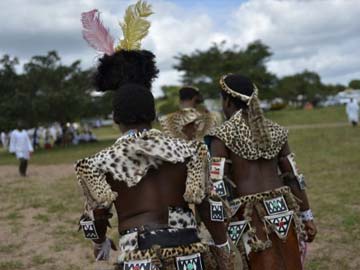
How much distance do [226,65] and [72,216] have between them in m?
34.1

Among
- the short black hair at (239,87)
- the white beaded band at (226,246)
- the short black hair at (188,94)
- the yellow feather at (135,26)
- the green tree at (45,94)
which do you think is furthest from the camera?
the green tree at (45,94)

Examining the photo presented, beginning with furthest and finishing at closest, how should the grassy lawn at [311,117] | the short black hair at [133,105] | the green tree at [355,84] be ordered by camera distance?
the green tree at [355,84], the grassy lawn at [311,117], the short black hair at [133,105]

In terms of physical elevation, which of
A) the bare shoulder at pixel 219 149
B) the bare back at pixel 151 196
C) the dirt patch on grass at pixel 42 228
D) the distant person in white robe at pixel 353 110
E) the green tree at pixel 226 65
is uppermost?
the green tree at pixel 226 65

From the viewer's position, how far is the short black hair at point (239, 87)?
367 cm

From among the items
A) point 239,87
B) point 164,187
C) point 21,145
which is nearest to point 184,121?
point 239,87

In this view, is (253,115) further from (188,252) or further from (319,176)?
(319,176)

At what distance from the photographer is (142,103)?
261cm

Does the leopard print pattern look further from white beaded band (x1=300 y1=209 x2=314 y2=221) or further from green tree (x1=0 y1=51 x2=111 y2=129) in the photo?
green tree (x1=0 y1=51 x2=111 y2=129)

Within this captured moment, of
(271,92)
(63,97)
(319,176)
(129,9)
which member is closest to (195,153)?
(129,9)

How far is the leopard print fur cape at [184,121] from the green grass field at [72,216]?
191 centimetres

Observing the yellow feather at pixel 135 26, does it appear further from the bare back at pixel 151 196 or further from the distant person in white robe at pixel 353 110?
the distant person in white robe at pixel 353 110

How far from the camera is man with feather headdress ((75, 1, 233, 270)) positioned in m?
2.52

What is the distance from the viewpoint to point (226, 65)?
42375 millimetres

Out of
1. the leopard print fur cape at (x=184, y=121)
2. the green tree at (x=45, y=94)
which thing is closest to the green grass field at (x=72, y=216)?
the leopard print fur cape at (x=184, y=121)
